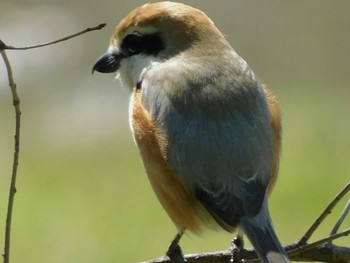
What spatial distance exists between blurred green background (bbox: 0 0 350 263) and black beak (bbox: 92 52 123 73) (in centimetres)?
110

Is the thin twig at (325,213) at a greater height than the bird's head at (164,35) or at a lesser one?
lesser

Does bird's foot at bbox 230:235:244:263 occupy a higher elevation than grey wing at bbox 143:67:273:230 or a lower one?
lower

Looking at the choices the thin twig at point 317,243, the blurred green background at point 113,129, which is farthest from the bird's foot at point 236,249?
the blurred green background at point 113,129

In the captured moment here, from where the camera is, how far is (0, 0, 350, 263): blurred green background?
8.66m

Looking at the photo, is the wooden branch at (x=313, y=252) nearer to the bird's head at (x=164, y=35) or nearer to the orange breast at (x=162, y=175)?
the orange breast at (x=162, y=175)

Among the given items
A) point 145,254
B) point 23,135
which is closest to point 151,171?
point 145,254

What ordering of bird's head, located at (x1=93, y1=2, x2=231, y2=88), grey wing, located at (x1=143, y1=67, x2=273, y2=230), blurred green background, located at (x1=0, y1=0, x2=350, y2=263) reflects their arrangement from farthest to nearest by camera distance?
1. blurred green background, located at (x1=0, y1=0, x2=350, y2=263)
2. bird's head, located at (x1=93, y1=2, x2=231, y2=88)
3. grey wing, located at (x1=143, y1=67, x2=273, y2=230)

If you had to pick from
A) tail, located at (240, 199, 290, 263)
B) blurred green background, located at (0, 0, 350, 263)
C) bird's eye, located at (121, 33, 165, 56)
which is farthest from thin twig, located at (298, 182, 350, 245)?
blurred green background, located at (0, 0, 350, 263)

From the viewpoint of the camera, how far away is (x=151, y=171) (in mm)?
5391

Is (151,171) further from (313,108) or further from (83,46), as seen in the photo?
(83,46)

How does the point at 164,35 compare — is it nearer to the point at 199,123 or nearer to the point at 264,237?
the point at 199,123

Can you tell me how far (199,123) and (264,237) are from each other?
632mm

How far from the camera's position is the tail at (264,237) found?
4.83 meters

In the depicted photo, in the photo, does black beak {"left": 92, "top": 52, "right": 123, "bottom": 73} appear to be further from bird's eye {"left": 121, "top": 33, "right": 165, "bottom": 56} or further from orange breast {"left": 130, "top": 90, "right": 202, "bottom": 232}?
orange breast {"left": 130, "top": 90, "right": 202, "bottom": 232}
